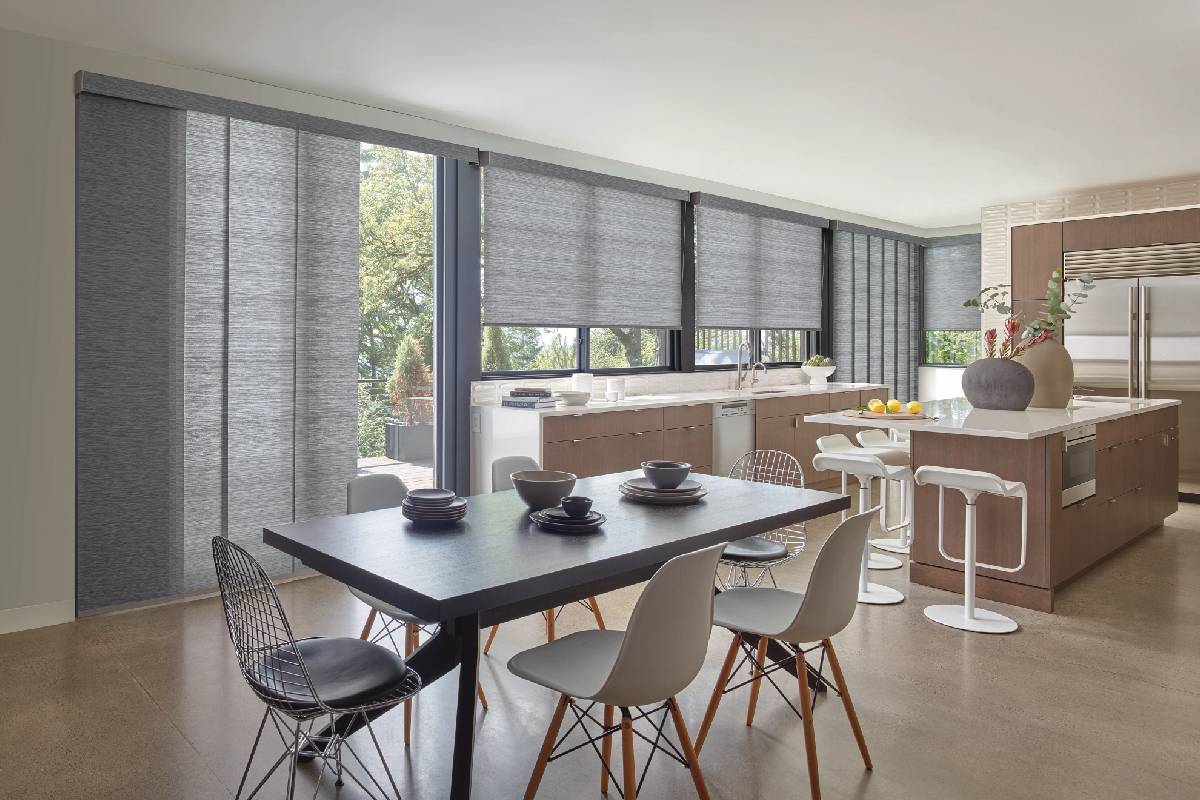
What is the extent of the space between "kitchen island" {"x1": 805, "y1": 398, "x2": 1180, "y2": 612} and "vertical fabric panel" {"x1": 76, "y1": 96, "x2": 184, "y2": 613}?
3297mm

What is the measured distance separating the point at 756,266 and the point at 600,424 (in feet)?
10.1

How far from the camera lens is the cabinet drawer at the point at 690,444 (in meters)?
6.07

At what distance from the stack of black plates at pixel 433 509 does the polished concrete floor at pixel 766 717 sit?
75 cm

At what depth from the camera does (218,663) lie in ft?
11.4

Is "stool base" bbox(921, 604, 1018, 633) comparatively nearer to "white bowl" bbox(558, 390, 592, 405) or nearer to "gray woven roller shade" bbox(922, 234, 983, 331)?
"white bowl" bbox(558, 390, 592, 405)

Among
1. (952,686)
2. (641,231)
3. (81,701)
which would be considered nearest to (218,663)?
(81,701)

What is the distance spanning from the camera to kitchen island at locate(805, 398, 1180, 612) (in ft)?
13.6

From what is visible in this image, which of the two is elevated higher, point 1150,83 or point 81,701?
point 1150,83

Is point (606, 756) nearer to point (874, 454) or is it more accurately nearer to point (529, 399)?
point (874, 454)

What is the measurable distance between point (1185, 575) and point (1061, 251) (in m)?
3.89

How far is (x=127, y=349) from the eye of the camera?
13.4 feet

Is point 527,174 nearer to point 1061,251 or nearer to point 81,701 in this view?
point 81,701

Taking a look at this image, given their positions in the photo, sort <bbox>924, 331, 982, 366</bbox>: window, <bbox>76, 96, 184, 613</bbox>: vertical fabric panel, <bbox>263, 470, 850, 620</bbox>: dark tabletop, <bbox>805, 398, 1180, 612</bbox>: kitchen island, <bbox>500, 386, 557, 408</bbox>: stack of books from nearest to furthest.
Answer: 1. <bbox>263, 470, 850, 620</bbox>: dark tabletop
2. <bbox>76, 96, 184, 613</bbox>: vertical fabric panel
3. <bbox>805, 398, 1180, 612</bbox>: kitchen island
4. <bbox>500, 386, 557, 408</bbox>: stack of books
5. <bbox>924, 331, 982, 366</bbox>: window

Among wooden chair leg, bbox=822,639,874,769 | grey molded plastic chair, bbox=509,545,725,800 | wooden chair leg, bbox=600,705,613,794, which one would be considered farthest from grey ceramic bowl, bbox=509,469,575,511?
wooden chair leg, bbox=822,639,874,769
